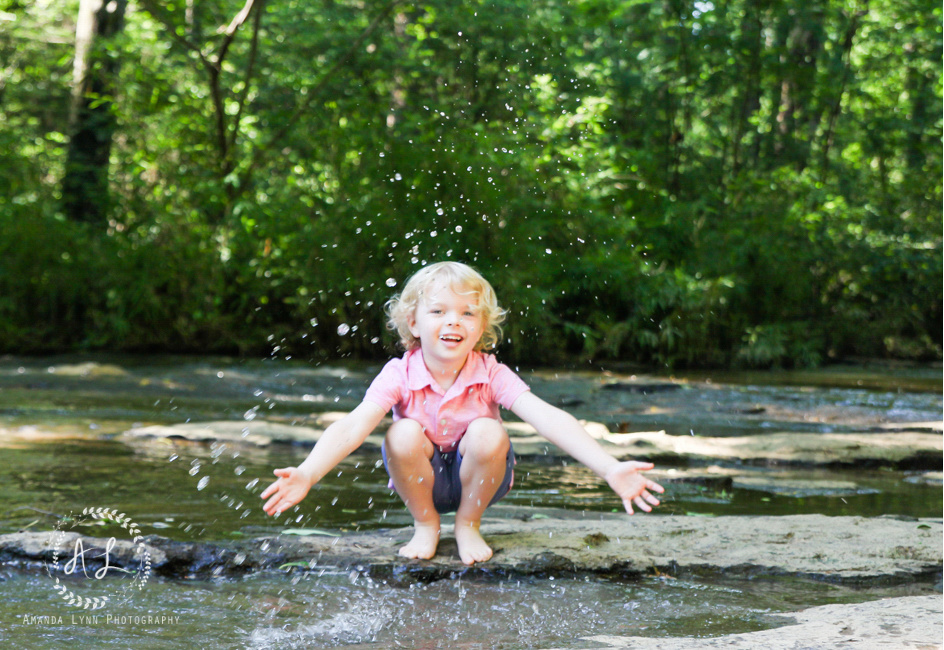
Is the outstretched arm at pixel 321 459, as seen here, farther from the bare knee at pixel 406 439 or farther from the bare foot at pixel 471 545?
the bare foot at pixel 471 545

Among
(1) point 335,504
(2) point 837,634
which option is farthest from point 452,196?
(2) point 837,634

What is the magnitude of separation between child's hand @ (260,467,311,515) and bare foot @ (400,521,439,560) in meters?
0.49

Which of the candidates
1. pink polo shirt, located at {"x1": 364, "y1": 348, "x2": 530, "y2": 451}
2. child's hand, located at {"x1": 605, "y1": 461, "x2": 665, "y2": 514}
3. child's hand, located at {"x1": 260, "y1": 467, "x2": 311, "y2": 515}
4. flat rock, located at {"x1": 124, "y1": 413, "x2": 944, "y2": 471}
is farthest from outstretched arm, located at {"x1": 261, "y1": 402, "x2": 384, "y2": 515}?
flat rock, located at {"x1": 124, "y1": 413, "x2": 944, "y2": 471}

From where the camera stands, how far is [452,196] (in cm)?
999

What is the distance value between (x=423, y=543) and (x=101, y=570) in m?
0.93

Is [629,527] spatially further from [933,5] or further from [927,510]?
[933,5]

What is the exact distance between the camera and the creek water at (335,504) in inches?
88.1

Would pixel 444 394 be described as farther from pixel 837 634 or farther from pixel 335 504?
pixel 837 634

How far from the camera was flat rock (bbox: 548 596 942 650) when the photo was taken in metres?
2.03

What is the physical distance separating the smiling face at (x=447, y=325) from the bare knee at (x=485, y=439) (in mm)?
203

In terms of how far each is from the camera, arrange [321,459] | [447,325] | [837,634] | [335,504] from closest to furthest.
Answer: [837,634] → [321,459] → [447,325] → [335,504]

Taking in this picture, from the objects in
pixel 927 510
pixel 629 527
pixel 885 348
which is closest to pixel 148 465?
pixel 629 527

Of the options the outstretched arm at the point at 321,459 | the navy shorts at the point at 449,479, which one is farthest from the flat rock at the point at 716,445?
the outstretched arm at the point at 321,459

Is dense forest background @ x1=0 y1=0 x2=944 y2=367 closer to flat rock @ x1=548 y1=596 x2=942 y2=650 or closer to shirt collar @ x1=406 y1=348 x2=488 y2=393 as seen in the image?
shirt collar @ x1=406 y1=348 x2=488 y2=393
